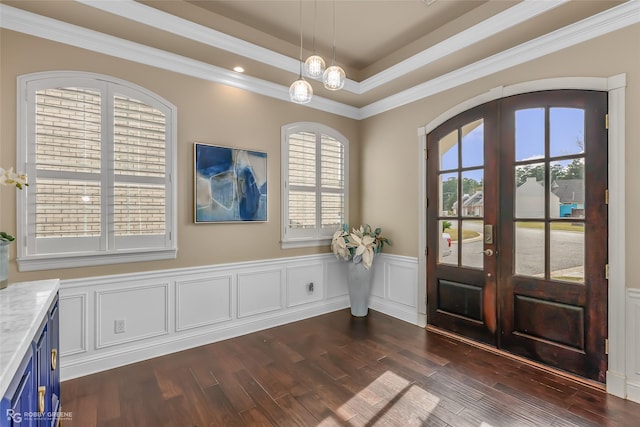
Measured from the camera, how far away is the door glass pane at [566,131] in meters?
2.64

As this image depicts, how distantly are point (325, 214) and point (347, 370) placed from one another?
213cm

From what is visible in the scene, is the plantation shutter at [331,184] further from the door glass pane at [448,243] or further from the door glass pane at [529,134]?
the door glass pane at [529,134]

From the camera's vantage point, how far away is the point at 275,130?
12.8 feet

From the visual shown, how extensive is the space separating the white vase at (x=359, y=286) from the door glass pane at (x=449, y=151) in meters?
1.61

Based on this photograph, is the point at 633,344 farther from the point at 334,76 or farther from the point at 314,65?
the point at 314,65

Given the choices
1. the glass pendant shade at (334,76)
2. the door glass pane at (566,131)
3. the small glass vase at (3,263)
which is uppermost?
the glass pendant shade at (334,76)

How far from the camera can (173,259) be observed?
126 inches

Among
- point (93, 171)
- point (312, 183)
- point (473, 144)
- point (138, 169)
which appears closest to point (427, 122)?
point (473, 144)

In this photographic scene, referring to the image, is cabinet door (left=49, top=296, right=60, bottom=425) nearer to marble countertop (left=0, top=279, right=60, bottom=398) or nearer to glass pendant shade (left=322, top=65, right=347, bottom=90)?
marble countertop (left=0, top=279, right=60, bottom=398)

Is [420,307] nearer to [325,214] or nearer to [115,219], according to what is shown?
[325,214]

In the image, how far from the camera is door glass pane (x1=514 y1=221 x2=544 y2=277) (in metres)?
2.88

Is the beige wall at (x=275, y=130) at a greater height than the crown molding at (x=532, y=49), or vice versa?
the crown molding at (x=532, y=49)

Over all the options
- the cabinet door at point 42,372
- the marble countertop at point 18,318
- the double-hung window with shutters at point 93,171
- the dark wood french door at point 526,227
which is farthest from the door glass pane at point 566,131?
the cabinet door at point 42,372

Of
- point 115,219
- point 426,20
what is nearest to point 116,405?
point 115,219
